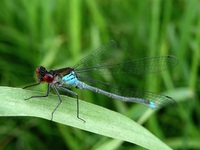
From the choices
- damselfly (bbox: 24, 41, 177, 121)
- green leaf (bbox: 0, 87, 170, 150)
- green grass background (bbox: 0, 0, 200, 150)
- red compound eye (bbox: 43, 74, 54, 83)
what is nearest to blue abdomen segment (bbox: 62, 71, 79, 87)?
damselfly (bbox: 24, 41, 177, 121)

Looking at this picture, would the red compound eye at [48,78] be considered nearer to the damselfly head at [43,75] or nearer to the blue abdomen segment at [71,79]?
the damselfly head at [43,75]

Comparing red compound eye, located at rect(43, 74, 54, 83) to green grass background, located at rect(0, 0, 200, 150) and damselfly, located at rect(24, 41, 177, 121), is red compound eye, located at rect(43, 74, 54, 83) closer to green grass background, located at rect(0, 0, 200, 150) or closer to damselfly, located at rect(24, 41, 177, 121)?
damselfly, located at rect(24, 41, 177, 121)

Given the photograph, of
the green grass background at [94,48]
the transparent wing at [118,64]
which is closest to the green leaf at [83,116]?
the transparent wing at [118,64]

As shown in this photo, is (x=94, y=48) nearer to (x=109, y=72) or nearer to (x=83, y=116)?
(x=109, y=72)

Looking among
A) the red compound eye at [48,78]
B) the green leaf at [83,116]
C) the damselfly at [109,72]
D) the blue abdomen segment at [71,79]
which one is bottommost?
the green leaf at [83,116]

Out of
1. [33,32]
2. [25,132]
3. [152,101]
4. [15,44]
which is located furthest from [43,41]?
[152,101]

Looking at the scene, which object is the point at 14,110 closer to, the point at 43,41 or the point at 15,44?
the point at 43,41
